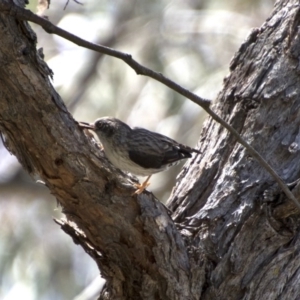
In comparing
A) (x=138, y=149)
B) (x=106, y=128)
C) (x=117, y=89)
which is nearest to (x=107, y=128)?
(x=106, y=128)

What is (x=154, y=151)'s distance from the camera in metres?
3.57

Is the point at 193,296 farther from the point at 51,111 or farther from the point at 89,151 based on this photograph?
the point at 51,111

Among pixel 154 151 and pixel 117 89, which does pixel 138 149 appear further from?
pixel 117 89

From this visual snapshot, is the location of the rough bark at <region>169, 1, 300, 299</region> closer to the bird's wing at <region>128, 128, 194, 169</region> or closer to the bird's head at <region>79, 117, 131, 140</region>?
the bird's wing at <region>128, 128, 194, 169</region>

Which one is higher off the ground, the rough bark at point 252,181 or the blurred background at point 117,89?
the blurred background at point 117,89

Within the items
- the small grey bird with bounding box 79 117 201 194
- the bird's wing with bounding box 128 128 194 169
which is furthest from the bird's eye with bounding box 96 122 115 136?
the bird's wing with bounding box 128 128 194 169

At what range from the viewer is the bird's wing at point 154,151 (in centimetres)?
352

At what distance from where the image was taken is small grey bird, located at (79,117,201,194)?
3.48m

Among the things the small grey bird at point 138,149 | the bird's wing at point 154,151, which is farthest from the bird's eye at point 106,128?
the bird's wing at point 154,151

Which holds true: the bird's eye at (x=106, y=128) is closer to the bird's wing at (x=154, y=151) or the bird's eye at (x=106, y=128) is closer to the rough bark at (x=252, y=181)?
the bird's wing at (x=154, y=151)

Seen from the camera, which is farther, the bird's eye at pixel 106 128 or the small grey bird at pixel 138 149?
the bird's eye at pixel 106 128

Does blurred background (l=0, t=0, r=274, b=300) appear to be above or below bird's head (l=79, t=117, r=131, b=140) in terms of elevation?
above

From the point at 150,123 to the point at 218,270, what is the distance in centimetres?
452

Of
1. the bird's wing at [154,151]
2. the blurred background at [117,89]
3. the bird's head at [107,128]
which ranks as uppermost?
the blurred background at [117,89]
